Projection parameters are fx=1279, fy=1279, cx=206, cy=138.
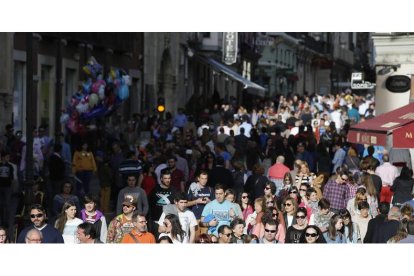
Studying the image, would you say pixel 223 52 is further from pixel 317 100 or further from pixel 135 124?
pixel 135 124

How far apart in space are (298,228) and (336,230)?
50 cm

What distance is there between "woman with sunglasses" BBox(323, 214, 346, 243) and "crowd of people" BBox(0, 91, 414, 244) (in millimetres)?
18

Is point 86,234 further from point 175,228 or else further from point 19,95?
point 19,95

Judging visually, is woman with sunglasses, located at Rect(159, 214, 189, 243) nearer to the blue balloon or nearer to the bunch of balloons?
the bunch of balloons

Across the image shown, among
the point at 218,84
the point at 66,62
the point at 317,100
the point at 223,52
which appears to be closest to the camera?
the point at 66,62

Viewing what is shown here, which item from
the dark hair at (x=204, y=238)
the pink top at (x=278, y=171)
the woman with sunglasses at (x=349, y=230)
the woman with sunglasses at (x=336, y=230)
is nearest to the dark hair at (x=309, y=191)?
the woman with sunglasses at (x=349, y=230)

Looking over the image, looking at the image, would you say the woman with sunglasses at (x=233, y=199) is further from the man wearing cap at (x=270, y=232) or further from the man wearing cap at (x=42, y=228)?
the man wearing cap at (x=42, y=228)

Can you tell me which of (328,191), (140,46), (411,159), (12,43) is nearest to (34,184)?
(328,191)

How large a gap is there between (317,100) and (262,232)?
39.9 metres

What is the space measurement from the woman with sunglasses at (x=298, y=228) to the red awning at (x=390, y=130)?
2.84 m

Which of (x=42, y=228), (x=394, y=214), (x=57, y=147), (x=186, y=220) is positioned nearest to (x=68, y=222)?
(x=42, y=228)

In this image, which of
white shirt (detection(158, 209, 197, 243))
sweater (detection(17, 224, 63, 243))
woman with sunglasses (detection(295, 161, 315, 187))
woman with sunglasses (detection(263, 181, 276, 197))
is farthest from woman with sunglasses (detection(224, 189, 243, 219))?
woman with sunglasses (detection(295, 161, 315, 187))

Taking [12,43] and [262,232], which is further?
[12,43]

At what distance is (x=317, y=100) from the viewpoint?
184 feet
